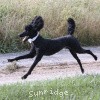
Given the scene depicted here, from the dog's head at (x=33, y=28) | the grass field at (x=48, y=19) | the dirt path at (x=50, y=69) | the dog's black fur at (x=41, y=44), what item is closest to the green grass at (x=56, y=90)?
the dog's black fur at (x=41, y=44)

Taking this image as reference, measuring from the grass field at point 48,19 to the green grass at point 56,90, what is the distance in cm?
447

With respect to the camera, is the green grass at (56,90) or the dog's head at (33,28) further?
the dog's head at (33,28)

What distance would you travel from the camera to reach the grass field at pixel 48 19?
1209 cm

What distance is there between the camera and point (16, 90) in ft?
22.9

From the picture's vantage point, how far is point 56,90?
280 inches

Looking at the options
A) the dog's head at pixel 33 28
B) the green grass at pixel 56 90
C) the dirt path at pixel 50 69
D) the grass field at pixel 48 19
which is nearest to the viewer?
the green grass at pixel 56 90

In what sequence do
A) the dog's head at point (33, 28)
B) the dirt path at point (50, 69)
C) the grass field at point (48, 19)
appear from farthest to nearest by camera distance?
the grass field at point (48, 19)
the dirt path at point (50, 69)
the dog's head at point (33, 28)

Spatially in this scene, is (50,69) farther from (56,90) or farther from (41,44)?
→ (56,90)

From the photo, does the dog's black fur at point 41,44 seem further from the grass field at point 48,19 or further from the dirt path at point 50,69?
the grass field at point 48,19

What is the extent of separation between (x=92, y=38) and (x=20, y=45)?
2.38 meters

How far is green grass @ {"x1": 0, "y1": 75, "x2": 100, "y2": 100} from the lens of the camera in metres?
6.76

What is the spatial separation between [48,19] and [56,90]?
609cm

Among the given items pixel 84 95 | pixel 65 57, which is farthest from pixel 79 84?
pixel 65 57

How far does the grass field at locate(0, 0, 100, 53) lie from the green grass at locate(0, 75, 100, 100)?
447cm
